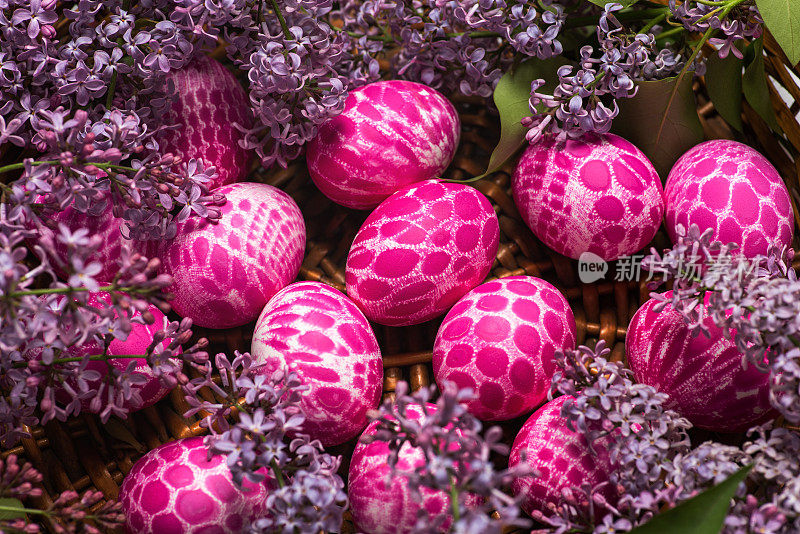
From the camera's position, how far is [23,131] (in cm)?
88

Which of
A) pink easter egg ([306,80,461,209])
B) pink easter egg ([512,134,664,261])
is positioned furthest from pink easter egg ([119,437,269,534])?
pink easter egg ([512,134,664,261])

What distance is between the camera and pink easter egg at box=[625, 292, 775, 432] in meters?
0.84

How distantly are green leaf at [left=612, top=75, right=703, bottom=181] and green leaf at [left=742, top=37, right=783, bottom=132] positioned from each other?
0.25 ft

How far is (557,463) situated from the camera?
Answer: 819mm

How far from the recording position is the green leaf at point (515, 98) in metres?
0.98

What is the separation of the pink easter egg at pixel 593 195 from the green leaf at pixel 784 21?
221mm

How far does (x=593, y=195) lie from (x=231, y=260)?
50 cm

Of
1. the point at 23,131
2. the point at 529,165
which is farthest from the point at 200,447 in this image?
the point at 529,165

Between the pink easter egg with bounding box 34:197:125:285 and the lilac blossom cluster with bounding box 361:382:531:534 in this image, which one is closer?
the lilac blossom cluster with bounding box 361:382:531:534

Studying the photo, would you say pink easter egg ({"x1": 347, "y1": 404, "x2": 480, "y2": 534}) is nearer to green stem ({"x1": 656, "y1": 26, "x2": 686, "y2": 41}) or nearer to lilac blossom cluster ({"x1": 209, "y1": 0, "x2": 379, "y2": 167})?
lilac blossom cluster ({"x1": 209, "y1": 0, "x2": 379, "y2": 167})

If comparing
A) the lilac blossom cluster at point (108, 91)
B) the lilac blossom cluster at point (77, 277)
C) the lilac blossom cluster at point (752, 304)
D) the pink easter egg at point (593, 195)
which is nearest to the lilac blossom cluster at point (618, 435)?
the lilac blossom cluster at point (752, 304)

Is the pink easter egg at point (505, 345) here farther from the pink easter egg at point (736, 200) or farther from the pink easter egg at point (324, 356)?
the pink easter egg at point (736, 200)

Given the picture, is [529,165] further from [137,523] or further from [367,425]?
[137,523]

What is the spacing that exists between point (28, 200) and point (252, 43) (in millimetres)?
402
